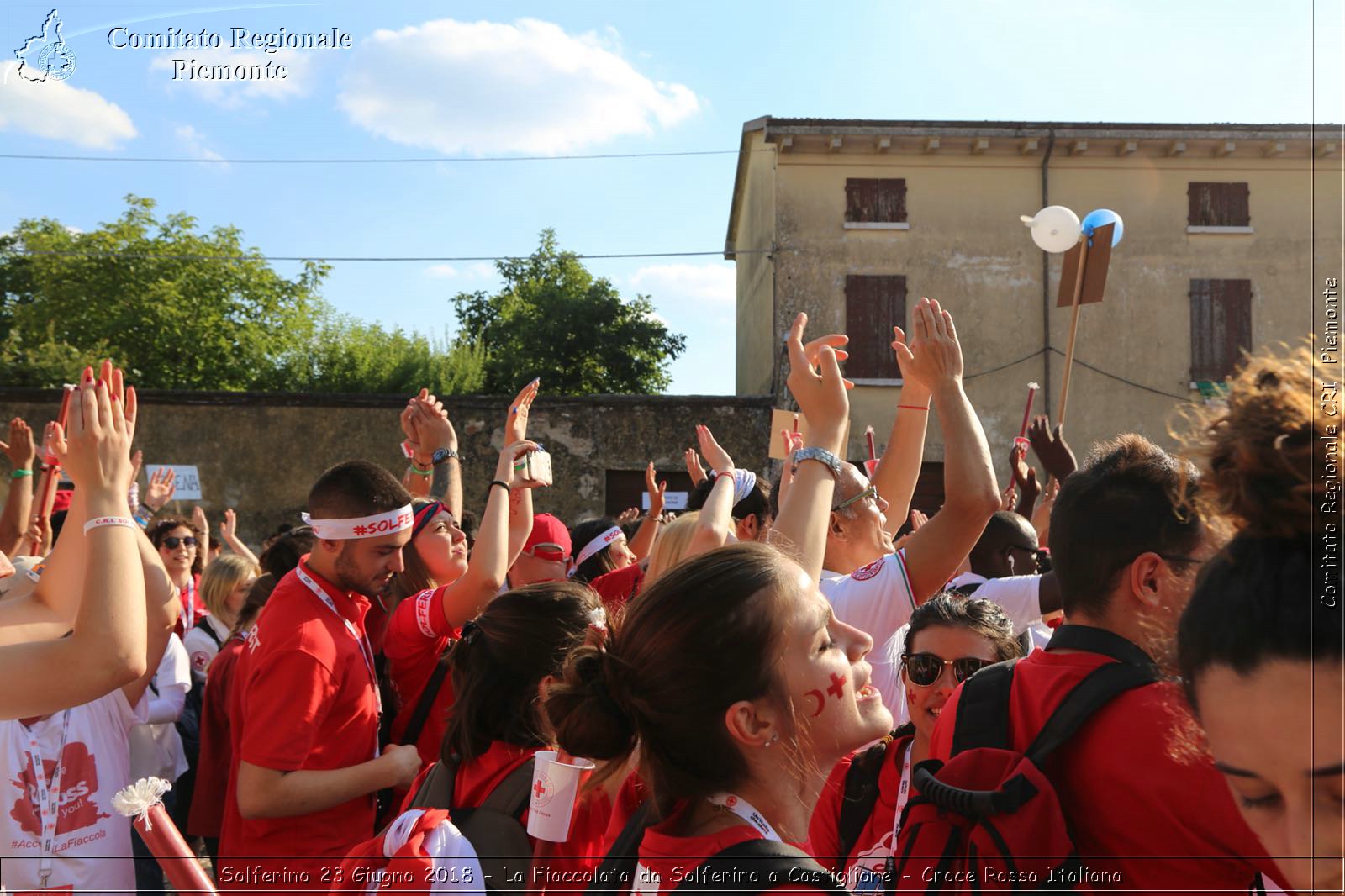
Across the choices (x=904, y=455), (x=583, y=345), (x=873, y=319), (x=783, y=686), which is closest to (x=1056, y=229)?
(x=904, y=455)

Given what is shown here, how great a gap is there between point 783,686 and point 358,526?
2149 millimetres

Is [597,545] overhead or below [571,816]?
overhead

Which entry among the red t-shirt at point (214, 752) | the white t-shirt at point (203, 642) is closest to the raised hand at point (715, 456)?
the red t-shirt at point (214, 752)

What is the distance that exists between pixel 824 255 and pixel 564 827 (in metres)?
20.1

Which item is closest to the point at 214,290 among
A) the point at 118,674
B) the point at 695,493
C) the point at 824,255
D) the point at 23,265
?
the point at 23,265

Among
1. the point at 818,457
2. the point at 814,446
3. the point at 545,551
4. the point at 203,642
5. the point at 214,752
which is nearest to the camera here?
the point at 818,457

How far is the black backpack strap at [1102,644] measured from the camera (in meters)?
1.80

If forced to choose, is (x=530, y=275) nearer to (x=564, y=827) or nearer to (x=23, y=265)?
(x=23, y=265)

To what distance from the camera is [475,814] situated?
2490mm

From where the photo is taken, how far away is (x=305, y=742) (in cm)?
311

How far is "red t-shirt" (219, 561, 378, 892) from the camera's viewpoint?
123 inches

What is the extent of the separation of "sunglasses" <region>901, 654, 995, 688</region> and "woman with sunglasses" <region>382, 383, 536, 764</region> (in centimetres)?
137

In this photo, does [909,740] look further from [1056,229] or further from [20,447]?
[1056,229]

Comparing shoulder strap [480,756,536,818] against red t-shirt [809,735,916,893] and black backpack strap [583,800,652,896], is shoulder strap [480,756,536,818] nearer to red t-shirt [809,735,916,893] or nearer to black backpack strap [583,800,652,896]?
black backpack strap [583,800,652,896]
